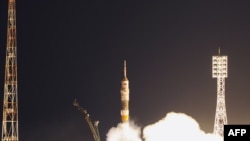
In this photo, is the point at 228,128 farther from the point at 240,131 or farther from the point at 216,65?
the point at 216,65

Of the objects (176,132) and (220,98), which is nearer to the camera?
(176,132)

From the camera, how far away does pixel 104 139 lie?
263 ft

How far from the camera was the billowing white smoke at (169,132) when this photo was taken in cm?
6900

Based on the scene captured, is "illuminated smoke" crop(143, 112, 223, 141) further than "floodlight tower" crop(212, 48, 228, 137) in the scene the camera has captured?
No

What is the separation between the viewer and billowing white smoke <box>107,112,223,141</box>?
226 feet

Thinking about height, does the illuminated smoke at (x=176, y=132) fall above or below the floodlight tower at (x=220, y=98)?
below

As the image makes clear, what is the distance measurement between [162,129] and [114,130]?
17.6ft

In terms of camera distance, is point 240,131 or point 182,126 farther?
point 182,126

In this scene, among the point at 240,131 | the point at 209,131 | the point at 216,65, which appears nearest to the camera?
the point at 240,131

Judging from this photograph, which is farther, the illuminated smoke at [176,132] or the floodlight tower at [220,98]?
the floodlight tower at [220,98]

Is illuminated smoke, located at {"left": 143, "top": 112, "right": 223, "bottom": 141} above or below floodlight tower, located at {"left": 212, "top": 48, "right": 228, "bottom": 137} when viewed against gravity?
below

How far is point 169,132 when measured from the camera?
69688 mm

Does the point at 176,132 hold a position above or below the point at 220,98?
below

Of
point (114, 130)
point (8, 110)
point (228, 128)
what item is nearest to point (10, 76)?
point (8, 110)
